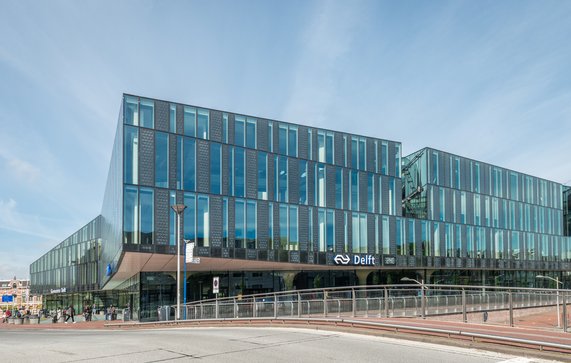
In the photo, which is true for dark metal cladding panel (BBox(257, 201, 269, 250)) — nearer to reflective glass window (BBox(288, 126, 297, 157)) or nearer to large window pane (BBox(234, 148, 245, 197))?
large window pane (BBox(234, 148, 245, 197))

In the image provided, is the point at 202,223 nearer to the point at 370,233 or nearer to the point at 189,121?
the point at 189,121

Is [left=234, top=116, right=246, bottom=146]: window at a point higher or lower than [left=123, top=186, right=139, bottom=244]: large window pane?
higher

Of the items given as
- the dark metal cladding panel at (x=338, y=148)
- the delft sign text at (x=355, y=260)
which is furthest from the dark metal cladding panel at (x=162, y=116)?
the delft sign text at (x=355, y=260)

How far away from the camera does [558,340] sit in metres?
12.0

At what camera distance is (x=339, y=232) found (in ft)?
147

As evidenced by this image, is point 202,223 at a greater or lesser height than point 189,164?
lesser

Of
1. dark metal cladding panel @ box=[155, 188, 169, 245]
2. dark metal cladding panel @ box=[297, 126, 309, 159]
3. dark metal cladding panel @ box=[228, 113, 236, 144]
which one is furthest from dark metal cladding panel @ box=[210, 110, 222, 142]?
dark metal cladding panel @ box=[297, 126, 309, 159]

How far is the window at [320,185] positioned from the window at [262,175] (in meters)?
4.91

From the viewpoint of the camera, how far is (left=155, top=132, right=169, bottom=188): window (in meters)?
36.0

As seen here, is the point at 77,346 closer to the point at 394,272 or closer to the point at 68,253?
the point at 394,272

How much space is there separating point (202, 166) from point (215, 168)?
1.05 metres

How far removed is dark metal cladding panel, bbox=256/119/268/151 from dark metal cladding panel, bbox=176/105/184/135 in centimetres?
623

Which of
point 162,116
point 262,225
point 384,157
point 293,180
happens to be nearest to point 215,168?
point 162,116

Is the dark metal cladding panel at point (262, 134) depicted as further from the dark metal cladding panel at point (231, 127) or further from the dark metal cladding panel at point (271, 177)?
the dark metal cladding panel at point (231, 127)
